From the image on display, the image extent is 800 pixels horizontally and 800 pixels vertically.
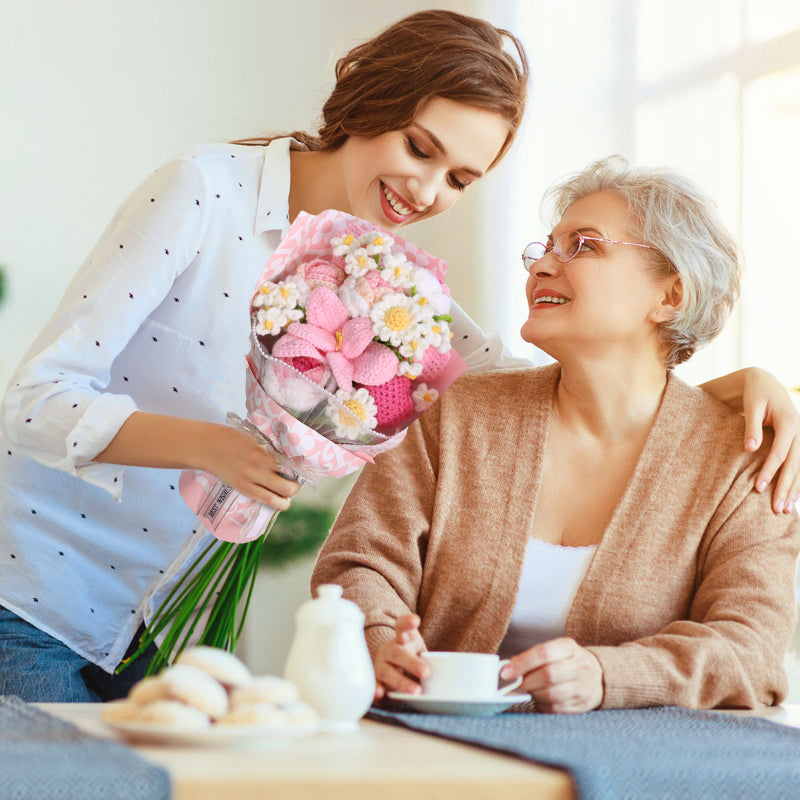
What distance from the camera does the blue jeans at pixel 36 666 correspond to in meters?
1.48

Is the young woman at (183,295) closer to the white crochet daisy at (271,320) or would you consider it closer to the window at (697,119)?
the white crochet daisy at (271,320)

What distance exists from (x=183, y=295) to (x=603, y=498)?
2.37ft

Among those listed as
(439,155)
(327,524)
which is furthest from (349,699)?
(327,524)

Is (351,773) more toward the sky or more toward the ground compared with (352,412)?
more toward the ground

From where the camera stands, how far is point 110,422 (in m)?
1.32

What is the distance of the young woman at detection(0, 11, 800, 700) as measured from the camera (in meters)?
1.48

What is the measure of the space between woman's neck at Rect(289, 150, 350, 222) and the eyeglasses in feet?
1.11

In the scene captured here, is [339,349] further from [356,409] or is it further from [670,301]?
[670,301]

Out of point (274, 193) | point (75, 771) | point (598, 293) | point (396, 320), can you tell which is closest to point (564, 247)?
point (598, 293)

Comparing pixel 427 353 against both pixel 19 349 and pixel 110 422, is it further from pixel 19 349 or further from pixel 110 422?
pixel 19 349

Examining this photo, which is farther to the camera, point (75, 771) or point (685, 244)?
point (685, 244)

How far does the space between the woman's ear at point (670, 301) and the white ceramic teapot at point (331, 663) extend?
92cm

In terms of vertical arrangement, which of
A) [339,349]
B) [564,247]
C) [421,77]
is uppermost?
[421,77]

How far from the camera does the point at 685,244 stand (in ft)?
5.55
